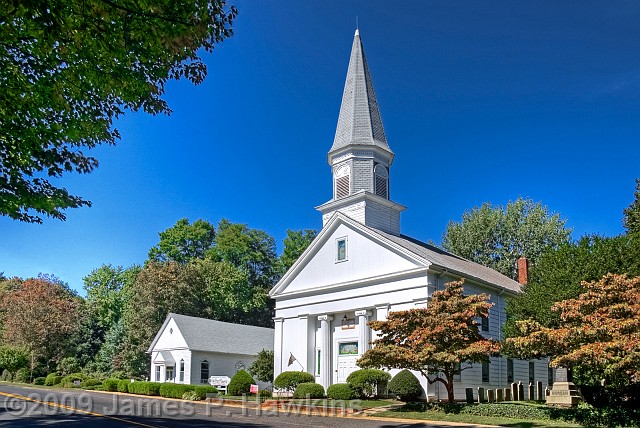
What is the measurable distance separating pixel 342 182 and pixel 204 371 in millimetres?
18924

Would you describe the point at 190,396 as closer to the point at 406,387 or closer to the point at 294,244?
the point at 406,387

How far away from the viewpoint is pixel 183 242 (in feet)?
230

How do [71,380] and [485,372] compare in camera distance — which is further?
[71,380]

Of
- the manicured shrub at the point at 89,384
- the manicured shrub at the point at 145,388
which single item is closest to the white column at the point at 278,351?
the manicured shrub at the point at 145,388

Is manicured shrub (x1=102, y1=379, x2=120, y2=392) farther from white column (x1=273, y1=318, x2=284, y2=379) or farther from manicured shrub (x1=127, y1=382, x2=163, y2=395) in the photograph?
white column (x1=273, y1=318, x2=284, y2=379)

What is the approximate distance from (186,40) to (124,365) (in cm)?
4978

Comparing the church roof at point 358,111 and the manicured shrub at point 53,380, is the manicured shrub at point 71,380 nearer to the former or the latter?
the manicured shrub at point 53,380

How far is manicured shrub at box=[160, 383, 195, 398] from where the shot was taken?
32625 mm

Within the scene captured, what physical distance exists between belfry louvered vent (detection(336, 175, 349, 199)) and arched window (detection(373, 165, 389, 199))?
1.84 metres

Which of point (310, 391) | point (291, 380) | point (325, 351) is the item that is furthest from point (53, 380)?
point (310, 391)

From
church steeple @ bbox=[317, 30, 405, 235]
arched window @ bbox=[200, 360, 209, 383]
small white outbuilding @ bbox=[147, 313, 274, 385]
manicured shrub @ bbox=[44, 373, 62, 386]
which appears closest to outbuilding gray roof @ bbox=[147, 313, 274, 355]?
small white outbuilding @ bbox=[147, 313, 274, 385]

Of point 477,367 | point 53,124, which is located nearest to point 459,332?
point 477,367

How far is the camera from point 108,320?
61.6 meters

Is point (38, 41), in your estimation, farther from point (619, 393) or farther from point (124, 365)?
point (124, 365)
